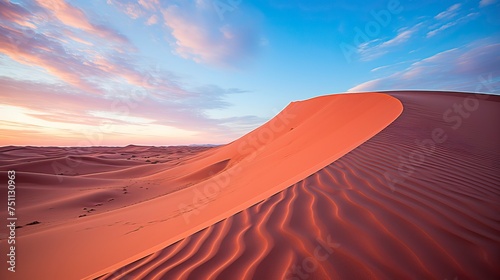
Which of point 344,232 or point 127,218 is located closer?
point 344,232

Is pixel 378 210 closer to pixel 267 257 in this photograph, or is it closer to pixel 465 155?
pixel 267 257

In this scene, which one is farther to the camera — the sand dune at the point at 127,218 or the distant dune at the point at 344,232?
the sand dune at the point at 127,218

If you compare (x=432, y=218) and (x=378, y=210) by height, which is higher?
(x=378, y=210)

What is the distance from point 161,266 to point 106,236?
378 centimetres

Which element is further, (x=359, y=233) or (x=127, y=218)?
(x=127, y=218)

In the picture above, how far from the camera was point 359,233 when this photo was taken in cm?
202

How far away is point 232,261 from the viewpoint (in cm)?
186

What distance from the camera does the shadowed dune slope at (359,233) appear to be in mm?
1688

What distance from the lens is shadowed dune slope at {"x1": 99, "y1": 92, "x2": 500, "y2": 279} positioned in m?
1.69

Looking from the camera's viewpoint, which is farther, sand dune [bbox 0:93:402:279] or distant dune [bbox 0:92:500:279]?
sand dune [bbox 0:93:402:279]

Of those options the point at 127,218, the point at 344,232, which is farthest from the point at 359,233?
the point at 127,218

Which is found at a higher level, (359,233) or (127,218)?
(127,218)

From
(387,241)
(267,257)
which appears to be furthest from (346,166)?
(267,257)

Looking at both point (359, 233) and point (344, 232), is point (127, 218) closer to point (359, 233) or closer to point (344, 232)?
point (344, 232)
